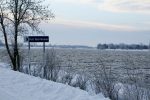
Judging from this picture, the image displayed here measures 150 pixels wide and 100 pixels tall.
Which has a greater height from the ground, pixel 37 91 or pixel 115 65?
pixel 37 91

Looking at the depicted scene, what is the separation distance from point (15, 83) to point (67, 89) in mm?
3993

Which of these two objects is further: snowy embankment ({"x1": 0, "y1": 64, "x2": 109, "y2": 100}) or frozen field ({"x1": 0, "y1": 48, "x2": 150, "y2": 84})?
frozen field ({"x1": 0, "y1": 48, "x2": 150, "y2": 84})

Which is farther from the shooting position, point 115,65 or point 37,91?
point 115,65

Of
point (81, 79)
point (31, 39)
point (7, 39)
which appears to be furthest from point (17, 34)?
point (81, 79)

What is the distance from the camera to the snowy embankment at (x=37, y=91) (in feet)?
44.2

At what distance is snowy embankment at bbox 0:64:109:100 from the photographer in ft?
44.2

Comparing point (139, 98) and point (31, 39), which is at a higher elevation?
point (31, 39)

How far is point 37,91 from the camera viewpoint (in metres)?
15.3

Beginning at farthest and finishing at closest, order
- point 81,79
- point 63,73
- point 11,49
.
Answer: point 11,49 → point 63,73 → point 81,79

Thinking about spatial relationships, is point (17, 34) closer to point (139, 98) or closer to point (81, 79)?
point (81, 79)

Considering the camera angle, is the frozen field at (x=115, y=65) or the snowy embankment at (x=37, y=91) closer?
the snowy embankment at (x=37, y=91)

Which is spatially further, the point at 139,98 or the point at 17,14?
the point at 17,14

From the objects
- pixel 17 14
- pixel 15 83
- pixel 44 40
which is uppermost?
pixel 17 14

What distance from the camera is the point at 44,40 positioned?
84.3 feet
